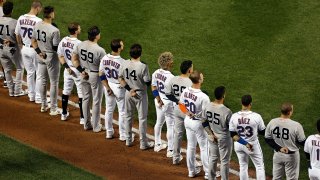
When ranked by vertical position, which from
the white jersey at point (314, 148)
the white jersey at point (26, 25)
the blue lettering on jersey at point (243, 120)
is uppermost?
the white jersey at point (26, 25)

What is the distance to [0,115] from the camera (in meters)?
16.5

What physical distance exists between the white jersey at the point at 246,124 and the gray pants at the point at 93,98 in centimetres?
361

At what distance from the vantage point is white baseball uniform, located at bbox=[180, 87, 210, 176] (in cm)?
1359

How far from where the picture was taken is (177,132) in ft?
47.4

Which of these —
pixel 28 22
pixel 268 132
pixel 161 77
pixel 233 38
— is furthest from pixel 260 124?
pixel 233 38

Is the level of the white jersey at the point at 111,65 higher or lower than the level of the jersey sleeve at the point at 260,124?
higher

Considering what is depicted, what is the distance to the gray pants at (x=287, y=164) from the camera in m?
12.9

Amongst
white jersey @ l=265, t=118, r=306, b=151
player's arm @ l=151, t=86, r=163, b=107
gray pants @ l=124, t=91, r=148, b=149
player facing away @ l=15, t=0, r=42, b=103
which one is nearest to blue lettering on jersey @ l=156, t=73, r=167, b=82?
player's arm @ l=151, t=86, r=163, b=107

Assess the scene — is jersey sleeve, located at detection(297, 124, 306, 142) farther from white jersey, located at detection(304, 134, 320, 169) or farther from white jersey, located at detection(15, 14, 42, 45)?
white jersey, located at detection(15, 14, 42, 45)

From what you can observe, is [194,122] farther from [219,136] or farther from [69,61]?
[69,61]

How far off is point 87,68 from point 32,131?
1772mm

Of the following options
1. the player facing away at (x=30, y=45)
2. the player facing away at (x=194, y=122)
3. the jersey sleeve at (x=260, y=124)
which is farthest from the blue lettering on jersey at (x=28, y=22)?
the jersey sleeve at (x=260, y=124)

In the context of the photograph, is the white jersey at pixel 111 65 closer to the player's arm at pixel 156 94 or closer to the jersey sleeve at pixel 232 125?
the player's arm at pixel 156 94

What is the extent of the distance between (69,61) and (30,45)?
120 centimetres
